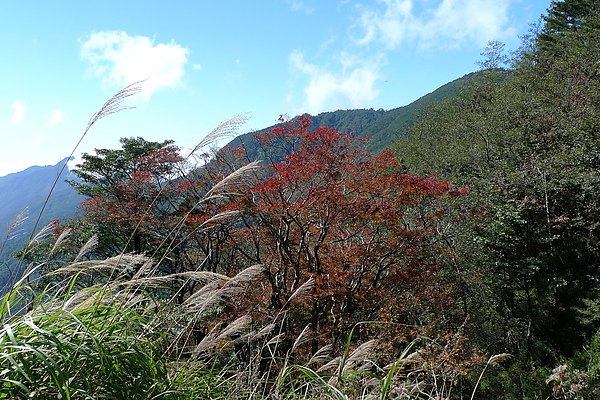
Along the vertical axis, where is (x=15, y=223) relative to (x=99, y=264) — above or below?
above

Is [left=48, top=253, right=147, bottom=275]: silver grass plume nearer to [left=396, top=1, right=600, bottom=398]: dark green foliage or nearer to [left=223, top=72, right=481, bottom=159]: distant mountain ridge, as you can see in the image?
[left=396, top=1, right=600, bottom=398]: dark green foliage

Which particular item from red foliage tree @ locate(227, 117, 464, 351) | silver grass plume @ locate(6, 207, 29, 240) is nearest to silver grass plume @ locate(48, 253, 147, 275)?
silver grass plume @ locate(6, 207, 29, 240)

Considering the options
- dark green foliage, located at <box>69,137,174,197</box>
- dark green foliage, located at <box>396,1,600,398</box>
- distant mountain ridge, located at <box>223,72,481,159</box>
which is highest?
distant mountain ridge, located at <box>223,72,481,159</box>

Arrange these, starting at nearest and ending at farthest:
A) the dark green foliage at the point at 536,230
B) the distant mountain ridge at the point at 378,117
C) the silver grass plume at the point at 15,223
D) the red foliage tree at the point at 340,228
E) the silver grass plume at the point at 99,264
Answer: the silver grass plume at the point at 99,264, the silver grass plume at the point at 15,223, the red foliage tree at the point at 340,228, the dark green foliage at the point at 536,230, the distant mountain ridge at the point at 378,117

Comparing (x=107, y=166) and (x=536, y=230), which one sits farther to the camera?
(x=107, y=166)

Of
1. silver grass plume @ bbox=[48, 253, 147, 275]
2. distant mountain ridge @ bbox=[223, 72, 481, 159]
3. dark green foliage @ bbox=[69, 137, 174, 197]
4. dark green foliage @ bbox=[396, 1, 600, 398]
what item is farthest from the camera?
distant mountain ridge @ bbox=[223, 72, 481, 159]

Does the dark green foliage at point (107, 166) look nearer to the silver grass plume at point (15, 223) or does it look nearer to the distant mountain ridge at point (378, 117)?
the silver grass plume at point (15, 223)

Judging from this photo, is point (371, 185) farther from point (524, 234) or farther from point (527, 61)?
point (527, 61)

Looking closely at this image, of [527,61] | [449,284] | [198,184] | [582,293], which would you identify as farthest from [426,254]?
[527,61]

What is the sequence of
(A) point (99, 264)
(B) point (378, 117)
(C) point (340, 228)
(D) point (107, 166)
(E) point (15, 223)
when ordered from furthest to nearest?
(B) point (378, 117) < (D) point (107, 166) < (C) point (340, 228) < (E) point (15, 223) < (A) point (99, 264)

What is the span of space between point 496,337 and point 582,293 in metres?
2.98

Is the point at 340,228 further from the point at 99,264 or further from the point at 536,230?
the point at 99,264

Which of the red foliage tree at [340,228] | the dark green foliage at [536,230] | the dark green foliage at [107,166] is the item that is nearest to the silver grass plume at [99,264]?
the red foliage tree at [340,228]

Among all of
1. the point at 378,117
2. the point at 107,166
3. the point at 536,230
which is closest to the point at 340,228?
the point at 536,230
